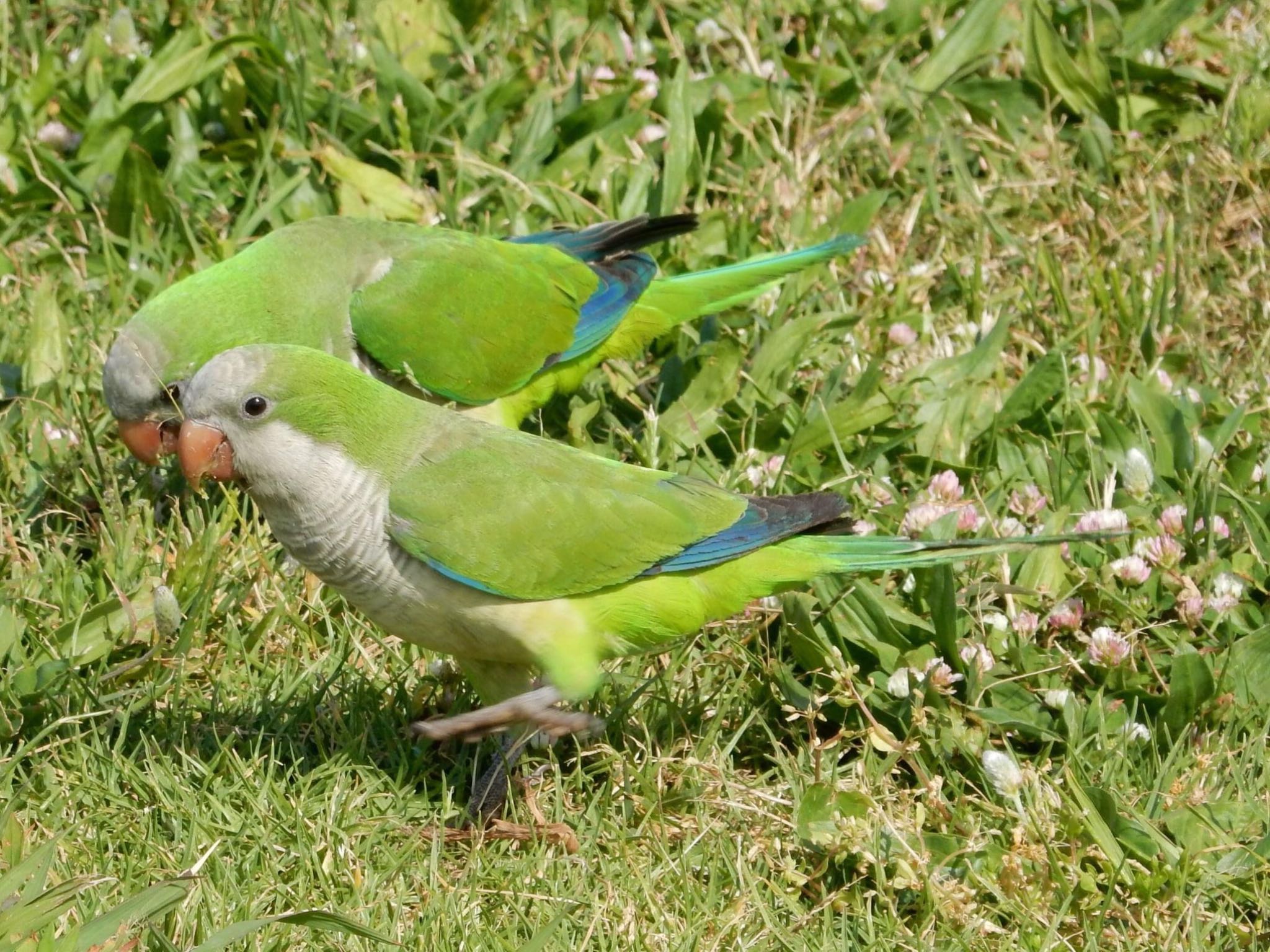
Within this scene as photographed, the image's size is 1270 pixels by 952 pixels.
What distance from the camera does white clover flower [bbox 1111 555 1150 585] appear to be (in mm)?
3656

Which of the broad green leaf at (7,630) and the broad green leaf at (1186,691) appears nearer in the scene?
the broad green leaf at (1186,691)

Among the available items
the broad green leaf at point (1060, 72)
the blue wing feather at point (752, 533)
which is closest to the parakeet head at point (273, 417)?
the blue wing feather at point (752, 533)

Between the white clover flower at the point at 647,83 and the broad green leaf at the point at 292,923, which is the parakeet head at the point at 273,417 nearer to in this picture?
the broad green leaf at the point at 292,923

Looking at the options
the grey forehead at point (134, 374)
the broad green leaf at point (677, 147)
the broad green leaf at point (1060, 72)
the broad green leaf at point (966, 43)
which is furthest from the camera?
the broad green leaf at point (966, 43)

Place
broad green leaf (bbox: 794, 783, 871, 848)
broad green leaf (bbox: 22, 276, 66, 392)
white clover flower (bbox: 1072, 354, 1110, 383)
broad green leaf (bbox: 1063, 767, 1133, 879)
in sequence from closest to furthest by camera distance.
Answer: broad green leaf (bbox: 1063, 767, 1133, 879), broad green leaf (bbox: 794, 783, 871, 848), broad green leaf (bbox: 22, 276, 66, 392), white clover flower (bbox: 1072, 354, 1110, 383)

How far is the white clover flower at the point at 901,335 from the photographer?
4.75 m

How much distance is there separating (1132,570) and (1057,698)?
1.47 ft

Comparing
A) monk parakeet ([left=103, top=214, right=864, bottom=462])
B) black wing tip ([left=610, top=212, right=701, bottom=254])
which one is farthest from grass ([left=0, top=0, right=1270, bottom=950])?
black wing tip ([left=610, top=212, right=701, bottom=254])

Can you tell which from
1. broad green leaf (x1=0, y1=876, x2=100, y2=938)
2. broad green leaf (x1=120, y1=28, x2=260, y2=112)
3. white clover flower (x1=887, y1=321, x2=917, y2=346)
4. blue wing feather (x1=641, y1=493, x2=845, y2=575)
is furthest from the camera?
broad green leaf (x1=120, y1=28, x2=260, y2=112)

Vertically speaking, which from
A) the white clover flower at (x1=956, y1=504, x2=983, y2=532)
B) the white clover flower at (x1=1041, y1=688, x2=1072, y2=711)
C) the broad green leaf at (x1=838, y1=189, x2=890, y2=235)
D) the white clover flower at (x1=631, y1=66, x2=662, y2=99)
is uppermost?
the white clover flower at (x1=631, y1=66, x2=662, y2=99)

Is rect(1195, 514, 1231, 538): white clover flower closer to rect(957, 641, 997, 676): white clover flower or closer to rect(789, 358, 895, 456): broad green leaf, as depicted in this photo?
rect(957, 641, 997, 676): white clover flower

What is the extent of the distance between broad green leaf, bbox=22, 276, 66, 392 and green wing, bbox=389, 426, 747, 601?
5.80ft

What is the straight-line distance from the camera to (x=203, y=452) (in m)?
3.13

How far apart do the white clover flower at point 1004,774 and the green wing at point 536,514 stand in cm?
75
